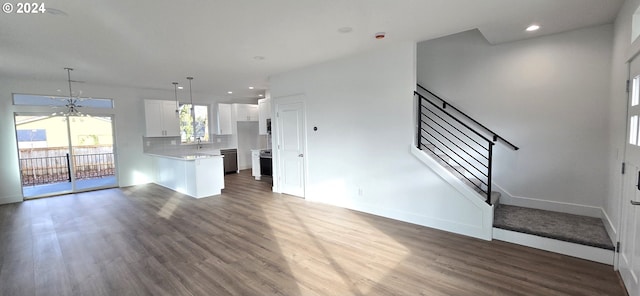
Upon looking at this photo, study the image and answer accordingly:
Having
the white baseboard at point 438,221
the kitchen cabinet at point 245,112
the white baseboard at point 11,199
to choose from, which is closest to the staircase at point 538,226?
the white baseboard at point 438,221

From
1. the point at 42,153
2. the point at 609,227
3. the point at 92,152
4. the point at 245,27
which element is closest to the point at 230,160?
the point at 92,152

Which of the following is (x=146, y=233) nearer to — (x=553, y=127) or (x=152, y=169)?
(x=152, y=169)

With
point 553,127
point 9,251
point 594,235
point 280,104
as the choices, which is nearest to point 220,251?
point 9,251

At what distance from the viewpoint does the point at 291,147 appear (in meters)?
5.63

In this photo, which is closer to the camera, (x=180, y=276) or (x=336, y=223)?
(x=180, y=276)

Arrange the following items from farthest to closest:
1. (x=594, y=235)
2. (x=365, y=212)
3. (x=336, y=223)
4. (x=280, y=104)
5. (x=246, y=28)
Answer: (x=280, y=104)
(x=365, y=212)
(x=336, y=223)
(x=246, y=28)
(x=594, y=235)

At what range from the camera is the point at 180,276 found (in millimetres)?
2650

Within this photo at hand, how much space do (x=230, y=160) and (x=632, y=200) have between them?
884 centimetres

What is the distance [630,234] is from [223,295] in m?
3.45

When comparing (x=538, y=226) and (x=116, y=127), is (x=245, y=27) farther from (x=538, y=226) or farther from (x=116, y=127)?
(x=116, y=127)

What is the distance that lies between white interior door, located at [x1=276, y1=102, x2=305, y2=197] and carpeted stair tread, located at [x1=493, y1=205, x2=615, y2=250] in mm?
3428

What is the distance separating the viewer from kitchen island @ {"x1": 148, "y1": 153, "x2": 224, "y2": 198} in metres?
5.70

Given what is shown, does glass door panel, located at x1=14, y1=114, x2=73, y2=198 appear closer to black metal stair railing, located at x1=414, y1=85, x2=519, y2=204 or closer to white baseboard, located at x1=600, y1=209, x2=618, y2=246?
black metal stair railing, located at x1=414, y1=85, x2=519, y2=204

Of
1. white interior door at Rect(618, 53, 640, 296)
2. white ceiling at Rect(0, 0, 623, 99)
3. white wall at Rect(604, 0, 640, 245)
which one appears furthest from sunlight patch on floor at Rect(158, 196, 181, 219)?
white wall at Rect(604, 0, 640, 245)
